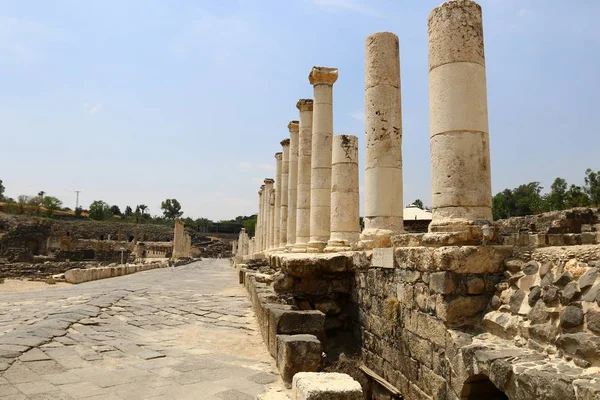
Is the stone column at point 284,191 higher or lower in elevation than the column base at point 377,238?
higher

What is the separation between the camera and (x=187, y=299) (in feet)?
43.2

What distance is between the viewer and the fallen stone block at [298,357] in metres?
5.40

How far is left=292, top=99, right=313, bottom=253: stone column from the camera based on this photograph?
1480 centimetres

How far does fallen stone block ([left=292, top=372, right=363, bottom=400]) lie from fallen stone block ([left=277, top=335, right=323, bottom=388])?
890 mm

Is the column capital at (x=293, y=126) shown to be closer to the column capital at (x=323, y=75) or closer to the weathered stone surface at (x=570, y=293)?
the column capital at (x=323, y=75)

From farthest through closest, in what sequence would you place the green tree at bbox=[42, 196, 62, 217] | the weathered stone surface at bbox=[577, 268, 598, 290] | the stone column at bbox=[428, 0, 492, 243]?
the green tree at bbox=[42, 196, 62, 217] → the stone column at bbox=[428, 0, 492, 243] → the weathered stone surface at bbox=[577, 268, 598, 290]

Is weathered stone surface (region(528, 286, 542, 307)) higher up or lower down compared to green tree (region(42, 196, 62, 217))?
lower down

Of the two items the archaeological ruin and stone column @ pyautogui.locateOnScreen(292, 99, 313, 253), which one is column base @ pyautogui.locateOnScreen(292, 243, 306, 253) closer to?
stone column @ pyautogui.locateOnScreen(292, 99, 313, 253)

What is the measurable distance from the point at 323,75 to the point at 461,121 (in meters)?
7.67

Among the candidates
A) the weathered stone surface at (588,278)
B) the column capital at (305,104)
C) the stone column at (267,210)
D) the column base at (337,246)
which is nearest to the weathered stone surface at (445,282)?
the weathered stone surface at (588,278)

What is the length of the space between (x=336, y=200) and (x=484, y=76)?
5.73 meters

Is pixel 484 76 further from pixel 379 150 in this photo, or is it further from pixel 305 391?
pixel 305 391

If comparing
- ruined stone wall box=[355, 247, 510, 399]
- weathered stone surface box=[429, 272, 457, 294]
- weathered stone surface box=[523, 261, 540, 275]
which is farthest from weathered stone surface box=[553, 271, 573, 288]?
weathered stone surface box=[429, 272, 457, 294]

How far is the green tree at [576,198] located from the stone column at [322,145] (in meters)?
35.6
